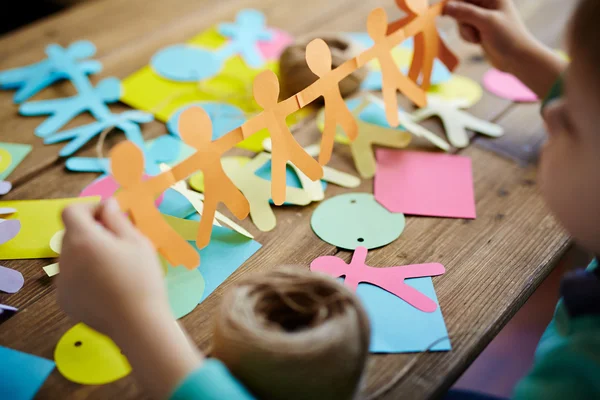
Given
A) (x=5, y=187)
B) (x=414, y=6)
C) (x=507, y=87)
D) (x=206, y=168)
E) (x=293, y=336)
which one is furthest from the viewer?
(x=507, y=87)

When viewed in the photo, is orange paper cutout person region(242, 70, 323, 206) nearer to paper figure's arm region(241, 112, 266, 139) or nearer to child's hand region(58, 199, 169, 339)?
paper figure's arm region(241, 112, 266, 139)

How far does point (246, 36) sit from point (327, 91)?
405 mm

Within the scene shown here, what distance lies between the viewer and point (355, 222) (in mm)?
734

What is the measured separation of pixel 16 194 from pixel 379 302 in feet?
1.66

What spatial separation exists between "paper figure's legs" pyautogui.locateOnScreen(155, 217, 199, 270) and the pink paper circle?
0.56m

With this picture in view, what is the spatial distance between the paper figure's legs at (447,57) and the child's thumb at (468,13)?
0.05 m

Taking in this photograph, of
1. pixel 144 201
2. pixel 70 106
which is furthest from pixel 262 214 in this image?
pixel 70 106

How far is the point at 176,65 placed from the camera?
1.03 meters

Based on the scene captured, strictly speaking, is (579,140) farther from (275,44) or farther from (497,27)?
(275,44)

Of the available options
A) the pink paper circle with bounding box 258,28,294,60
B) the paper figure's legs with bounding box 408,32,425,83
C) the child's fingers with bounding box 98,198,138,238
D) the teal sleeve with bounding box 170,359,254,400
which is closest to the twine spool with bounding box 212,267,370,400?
the teal sleeve with bounding box 170,359,254,400

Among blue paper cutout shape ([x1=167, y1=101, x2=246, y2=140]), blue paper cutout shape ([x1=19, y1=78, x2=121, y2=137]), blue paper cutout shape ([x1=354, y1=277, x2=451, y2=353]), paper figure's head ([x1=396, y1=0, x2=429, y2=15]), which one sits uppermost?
paper figure's head ([x1=396, y1=0, x2=429, y2=15])

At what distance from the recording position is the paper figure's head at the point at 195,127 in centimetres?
62

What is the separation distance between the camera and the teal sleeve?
0.45m

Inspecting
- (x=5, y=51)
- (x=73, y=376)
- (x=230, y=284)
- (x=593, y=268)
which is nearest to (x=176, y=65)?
(x=5, y=51)
